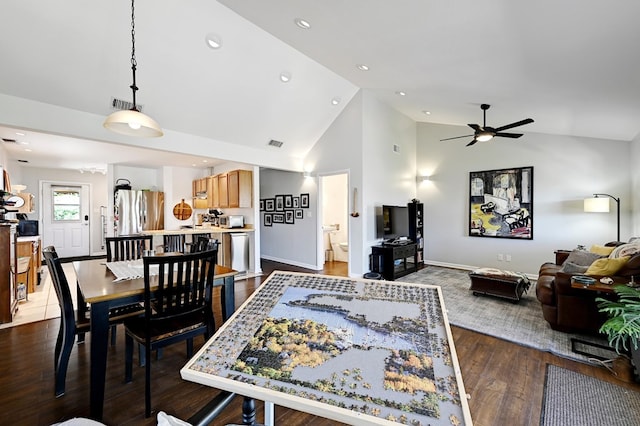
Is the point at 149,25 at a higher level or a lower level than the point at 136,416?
higher

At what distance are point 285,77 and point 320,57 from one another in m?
0.61

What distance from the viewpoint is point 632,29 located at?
1.97 m

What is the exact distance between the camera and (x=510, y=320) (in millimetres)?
3361

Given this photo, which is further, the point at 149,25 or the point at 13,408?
the point at 149,25

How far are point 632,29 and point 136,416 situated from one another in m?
4.25

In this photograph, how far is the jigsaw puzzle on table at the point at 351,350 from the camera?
2.66ft

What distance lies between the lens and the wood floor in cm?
186

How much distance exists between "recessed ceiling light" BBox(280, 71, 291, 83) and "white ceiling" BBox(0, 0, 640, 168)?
0.08 meters

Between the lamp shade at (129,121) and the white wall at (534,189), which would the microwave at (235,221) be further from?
the white wall at (534,189)

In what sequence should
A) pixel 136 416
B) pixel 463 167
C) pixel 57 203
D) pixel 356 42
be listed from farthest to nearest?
1. pixel 57 203
2. pixel 463 167
3. pixel 356 42
4. pixel 136 416

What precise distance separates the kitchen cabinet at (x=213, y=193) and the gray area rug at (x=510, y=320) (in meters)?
5.05

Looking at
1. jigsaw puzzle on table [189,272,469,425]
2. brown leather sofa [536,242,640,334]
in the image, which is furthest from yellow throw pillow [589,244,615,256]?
jigsaw puzzle on table [189,272,469,425]

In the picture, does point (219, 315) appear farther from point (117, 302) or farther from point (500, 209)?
point (500, 209)

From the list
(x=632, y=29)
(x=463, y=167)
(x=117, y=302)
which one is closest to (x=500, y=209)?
(x=463, y=167)
